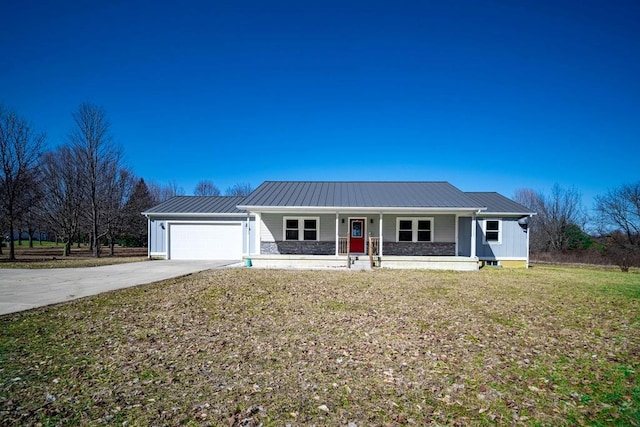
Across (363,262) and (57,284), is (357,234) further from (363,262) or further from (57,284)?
(57,284)

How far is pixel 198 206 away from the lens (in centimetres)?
2038

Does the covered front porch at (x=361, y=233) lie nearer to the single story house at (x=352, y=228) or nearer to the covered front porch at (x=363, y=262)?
the single story house at (x=352, y=228)

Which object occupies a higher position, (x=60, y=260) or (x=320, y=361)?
(x=320, y=361)

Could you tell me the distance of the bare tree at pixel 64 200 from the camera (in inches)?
974

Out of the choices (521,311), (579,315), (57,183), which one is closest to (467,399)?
(521,311)

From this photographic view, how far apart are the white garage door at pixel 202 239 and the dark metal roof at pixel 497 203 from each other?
14692 mm

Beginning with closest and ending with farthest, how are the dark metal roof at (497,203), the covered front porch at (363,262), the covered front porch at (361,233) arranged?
1. the covered front porch at (363,262)
2. the covered front porch at (361,233)
3. the dark metal roof at (497,203)

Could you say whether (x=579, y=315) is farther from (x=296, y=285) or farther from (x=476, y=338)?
(x=296, y=285)

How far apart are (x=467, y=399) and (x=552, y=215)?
38.9m

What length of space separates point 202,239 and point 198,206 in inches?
89.6

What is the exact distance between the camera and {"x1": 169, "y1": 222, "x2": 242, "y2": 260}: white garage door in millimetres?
19453

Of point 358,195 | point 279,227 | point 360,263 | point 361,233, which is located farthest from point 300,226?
point 360,263

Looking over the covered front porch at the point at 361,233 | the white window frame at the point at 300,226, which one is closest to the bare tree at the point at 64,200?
the covered front porch at the point at 361,233

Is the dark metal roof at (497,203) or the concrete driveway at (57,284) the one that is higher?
the dark metal roof at (497,203)
